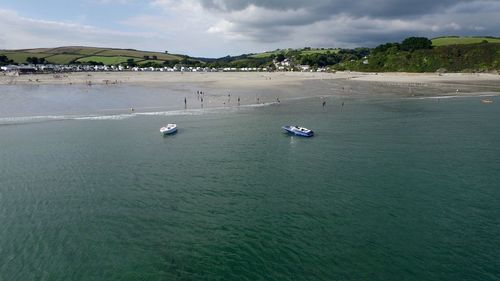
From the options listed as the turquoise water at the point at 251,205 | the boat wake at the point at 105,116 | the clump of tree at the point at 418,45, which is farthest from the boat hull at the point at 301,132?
the clump of tree at the point at 418,45

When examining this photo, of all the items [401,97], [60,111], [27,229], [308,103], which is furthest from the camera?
[401,97]

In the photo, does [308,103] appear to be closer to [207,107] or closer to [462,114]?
[207,107]

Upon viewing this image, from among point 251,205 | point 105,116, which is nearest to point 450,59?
point 105,116

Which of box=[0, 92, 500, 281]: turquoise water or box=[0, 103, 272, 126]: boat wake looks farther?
box=[0, 103, 272, 126]: boat wake

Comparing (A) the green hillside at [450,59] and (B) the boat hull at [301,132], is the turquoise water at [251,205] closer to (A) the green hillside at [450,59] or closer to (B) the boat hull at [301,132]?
(B) the boat hull at [301,132]

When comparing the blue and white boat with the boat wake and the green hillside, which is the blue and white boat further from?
the green hillside

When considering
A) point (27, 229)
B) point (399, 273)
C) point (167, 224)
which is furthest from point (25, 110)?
point (399, 273)

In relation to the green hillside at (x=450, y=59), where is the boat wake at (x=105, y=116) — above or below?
below

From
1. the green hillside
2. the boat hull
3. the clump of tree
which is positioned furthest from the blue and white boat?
the clump of tree
